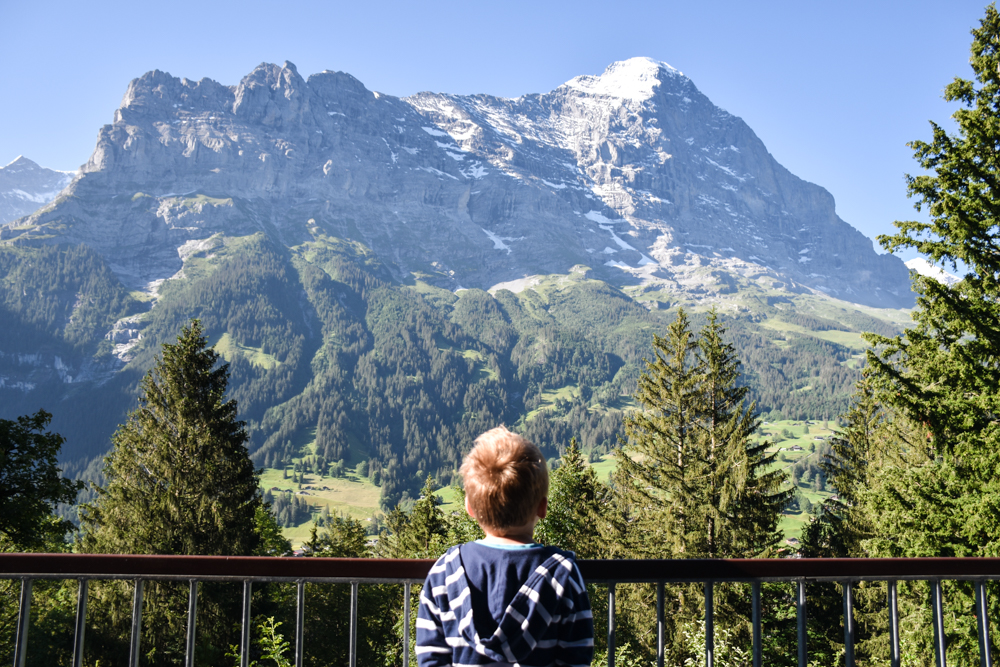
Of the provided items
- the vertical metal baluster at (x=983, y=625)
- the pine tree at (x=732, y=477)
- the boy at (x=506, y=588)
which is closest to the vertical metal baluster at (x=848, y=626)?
the vertical metal baluster at (x=983, y=625)

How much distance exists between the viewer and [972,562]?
3818mm

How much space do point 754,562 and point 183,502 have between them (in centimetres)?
1978

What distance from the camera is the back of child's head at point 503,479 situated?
2.51 m

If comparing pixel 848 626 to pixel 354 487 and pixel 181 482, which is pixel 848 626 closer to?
pixel 181 482

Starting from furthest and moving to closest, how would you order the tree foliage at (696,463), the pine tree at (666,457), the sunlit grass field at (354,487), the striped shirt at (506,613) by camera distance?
the sunlit grass field at (354,487)
the pine tree at (666,457)
the tree foliage at (696,463)
the striped shirt at (506,613)

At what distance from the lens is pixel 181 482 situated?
764 inches

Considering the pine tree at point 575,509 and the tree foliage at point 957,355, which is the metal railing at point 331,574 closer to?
the tree foliage at point 957,355

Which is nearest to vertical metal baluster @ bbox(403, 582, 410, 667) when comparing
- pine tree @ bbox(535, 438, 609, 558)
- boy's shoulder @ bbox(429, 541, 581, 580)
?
boy's shoulder @ bbox(429, 541, 581, 580)

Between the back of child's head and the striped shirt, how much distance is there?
15 cm

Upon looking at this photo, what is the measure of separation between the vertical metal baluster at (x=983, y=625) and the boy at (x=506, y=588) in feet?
9.67

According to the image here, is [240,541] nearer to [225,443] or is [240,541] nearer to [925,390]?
[225,443]

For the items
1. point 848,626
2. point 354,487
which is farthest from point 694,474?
point 354,487

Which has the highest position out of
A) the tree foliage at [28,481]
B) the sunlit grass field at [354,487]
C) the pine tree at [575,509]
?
the tree foliage at [28,481]

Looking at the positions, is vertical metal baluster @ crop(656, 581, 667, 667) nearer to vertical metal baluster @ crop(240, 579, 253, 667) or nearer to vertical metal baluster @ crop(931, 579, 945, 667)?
vertical metal baluster @ crop(931, 579, 945, 667)
